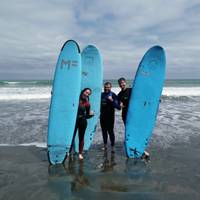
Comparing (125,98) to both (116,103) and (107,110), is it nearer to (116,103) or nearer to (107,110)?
(116,103)

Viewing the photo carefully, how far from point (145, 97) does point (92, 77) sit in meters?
1.32

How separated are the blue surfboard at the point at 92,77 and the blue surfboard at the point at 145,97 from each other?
861mm

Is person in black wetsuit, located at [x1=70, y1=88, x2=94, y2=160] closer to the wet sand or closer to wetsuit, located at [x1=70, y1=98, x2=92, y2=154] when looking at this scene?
wetsuit, located at [x1=70, y1=98, x2=92, y2=154]

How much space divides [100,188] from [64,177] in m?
0.73

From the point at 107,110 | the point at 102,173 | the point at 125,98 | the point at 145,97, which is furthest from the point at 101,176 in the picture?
the point at 145,97

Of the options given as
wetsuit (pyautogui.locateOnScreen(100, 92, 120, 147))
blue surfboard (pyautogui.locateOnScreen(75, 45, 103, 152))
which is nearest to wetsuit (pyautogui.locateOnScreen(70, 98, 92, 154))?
wetsuit (pyautogui.locateOnScreen(100, 92, 120, 147))

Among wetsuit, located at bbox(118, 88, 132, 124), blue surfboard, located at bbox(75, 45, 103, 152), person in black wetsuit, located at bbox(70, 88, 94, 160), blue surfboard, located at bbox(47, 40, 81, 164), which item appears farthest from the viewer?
blue surfboard, located at bbox(75, 45, 103, 152)

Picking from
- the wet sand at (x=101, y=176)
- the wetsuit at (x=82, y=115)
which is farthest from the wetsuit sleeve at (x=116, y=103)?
the wet sand at (x=101, y=176)

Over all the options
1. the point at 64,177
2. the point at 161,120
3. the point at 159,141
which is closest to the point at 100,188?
the point at 64,177

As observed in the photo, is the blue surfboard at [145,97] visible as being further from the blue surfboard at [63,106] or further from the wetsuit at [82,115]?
the blue surfboard at [63,106]

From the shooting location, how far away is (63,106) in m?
5.07

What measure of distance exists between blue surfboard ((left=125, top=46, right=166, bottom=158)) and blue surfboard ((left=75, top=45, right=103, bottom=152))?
86 cm

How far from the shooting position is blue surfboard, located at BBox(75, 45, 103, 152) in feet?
19.8

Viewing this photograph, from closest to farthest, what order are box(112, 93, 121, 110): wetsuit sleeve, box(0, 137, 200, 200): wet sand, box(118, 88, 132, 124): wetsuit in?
box(0, 137, 200, 200): wet sand, box(112, 93, 121, 110): wetsuit sleeve, box(118, 88, 132, 124): wetsuit
